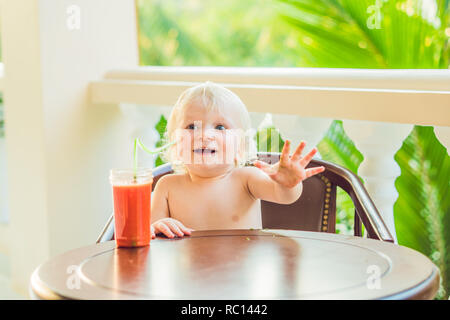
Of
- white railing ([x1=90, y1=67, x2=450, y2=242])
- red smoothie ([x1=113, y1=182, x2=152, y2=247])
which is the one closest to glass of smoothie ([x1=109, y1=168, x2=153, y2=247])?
red smoothie ([x1=113, y1=182, x2=152, y2=247])

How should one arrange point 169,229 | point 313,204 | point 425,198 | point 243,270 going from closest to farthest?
1. point 243,270
2. point 169,229
3. point 313,204
4. point 425,198

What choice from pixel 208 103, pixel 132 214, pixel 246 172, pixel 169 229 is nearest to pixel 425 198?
pixel 246 172

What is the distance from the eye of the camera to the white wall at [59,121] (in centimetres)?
224

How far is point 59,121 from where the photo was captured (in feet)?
7.46

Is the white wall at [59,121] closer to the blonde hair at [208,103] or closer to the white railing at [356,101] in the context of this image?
the white railing at [356,101]

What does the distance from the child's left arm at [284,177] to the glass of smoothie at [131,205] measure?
226 millimetres

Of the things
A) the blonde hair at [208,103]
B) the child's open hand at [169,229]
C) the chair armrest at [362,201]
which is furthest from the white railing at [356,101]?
the child's open hand at [169,229]

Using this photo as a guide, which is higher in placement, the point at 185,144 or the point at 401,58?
the point at 401,58

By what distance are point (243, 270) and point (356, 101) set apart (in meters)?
0.77

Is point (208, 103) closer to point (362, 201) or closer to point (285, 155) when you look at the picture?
point (285, 155)

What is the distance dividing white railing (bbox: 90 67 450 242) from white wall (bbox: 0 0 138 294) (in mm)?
370

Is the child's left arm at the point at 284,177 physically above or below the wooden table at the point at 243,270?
above

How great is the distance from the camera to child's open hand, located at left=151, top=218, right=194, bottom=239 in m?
1.22
